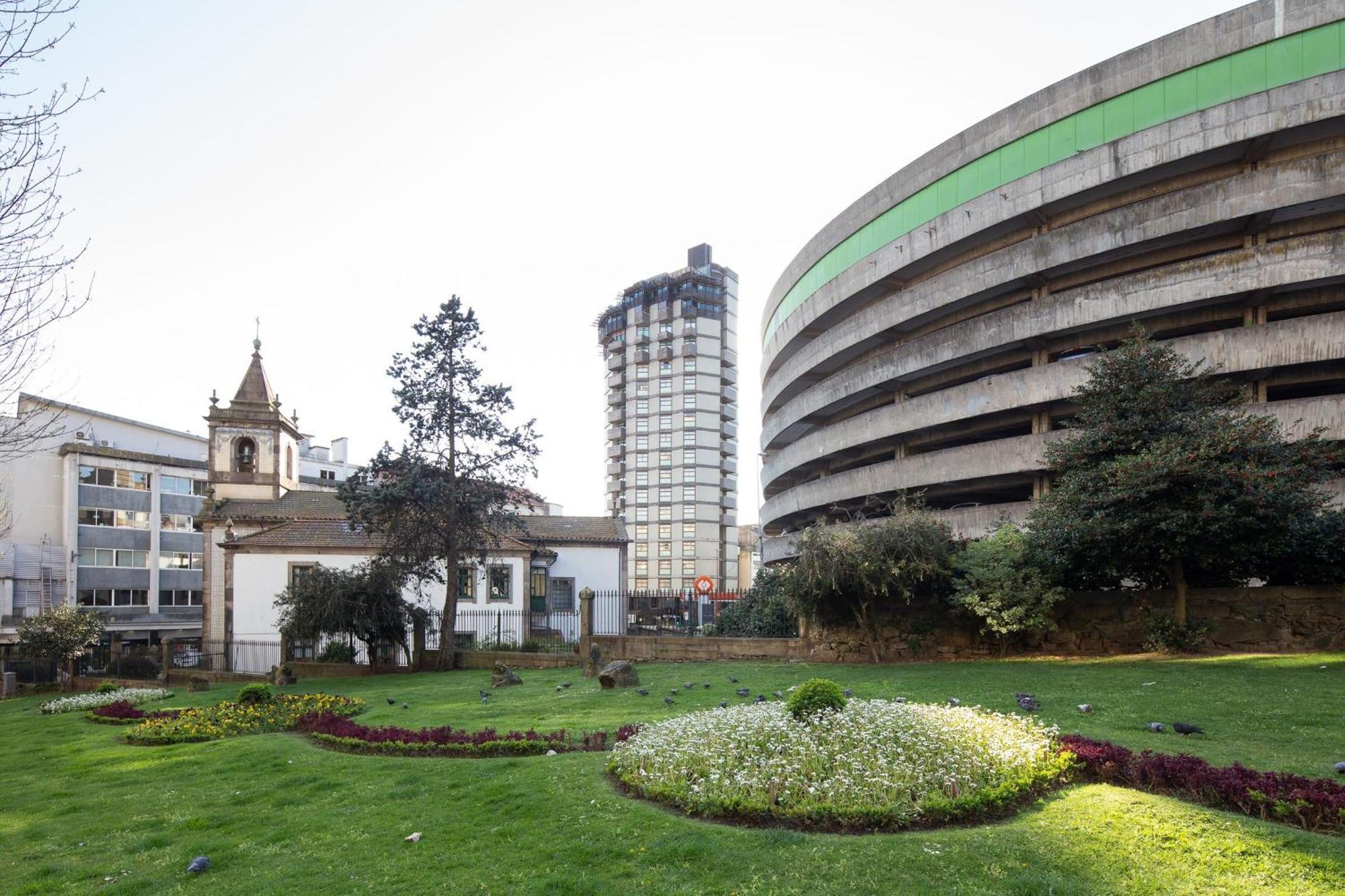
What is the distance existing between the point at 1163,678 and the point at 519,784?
1143cm

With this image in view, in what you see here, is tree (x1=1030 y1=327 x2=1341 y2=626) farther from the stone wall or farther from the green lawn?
the green lawn

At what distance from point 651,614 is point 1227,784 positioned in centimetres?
3110

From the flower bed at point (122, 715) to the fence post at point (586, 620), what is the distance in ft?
33.4

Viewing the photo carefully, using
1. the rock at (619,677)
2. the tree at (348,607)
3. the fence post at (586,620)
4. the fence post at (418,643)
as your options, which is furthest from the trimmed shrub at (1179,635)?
the tree at (348,607)

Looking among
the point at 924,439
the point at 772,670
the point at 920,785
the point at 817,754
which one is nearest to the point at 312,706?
the point at 772,670

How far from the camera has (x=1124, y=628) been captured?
18656mm

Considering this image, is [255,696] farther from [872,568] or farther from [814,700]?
[872,568]

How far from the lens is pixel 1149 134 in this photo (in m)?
24.5

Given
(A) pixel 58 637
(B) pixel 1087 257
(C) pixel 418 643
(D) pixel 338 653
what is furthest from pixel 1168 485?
(A) pixel 58 637

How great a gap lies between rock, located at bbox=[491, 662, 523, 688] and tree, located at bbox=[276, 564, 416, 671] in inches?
322

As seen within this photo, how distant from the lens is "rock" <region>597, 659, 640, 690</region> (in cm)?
1719

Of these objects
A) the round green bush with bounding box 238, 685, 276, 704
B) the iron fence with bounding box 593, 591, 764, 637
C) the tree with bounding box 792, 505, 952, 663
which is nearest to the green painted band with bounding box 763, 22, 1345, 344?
the tree with bounding box 792, 505, 952, 663

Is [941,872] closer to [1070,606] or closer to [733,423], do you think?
[1070,606]

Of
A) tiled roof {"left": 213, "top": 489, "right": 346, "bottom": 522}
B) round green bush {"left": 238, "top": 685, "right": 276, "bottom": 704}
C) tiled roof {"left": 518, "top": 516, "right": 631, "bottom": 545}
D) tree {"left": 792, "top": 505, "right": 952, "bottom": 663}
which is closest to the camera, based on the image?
round green bush {"left": 238, "top": 685, "right": 276, "bottom": 704}
